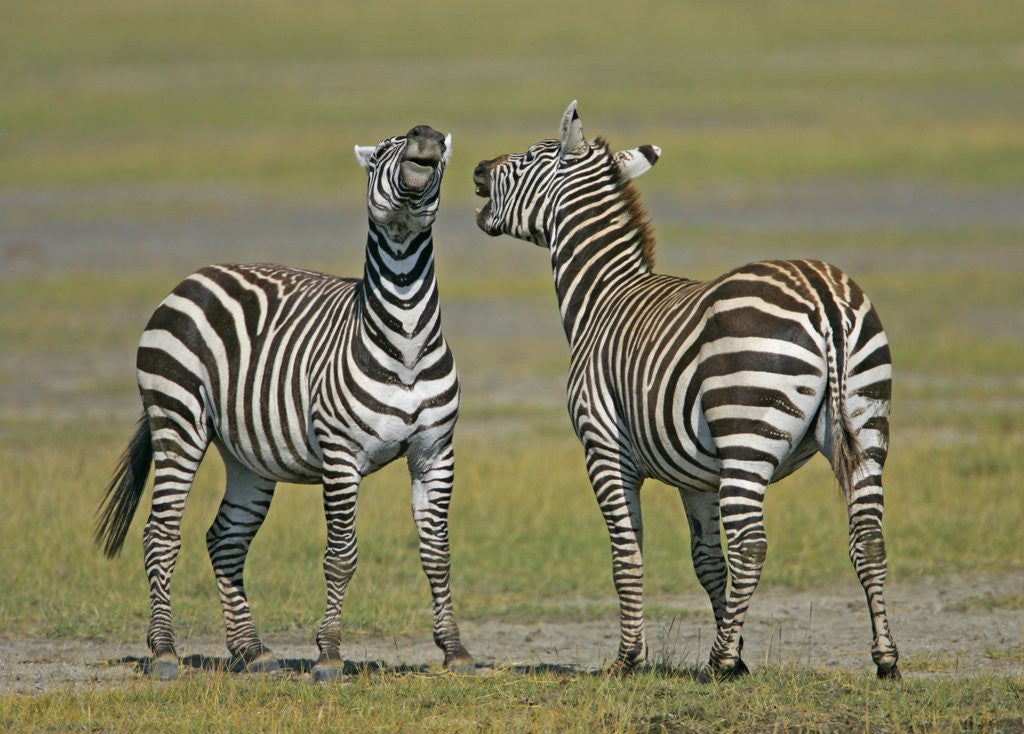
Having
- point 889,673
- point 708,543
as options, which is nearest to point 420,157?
point 708,543

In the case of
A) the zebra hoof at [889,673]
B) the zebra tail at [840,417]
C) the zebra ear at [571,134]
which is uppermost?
the zebra ear at [571,134]

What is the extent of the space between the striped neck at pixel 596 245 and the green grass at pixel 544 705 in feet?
6.73

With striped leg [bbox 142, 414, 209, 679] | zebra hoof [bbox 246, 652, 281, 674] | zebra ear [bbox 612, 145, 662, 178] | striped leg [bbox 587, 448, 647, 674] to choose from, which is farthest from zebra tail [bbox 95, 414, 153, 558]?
zebra ear [bbox 612, 145, 662, 178]

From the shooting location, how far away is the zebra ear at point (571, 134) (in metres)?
7.60

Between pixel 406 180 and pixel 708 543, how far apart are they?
232cm

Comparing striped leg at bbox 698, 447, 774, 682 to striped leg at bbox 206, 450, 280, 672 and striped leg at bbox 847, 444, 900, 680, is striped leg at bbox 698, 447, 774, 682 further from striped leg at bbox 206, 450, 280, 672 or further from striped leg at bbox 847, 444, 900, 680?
striped leg at bbox 206, 450, 280, 672

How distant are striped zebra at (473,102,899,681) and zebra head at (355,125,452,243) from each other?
1028 millimetres

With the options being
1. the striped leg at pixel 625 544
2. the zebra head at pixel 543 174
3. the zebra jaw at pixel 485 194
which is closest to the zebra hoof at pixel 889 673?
the striped leg at pixel 625 544

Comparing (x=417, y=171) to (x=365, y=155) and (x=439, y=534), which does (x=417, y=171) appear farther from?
(x=439, y=534)

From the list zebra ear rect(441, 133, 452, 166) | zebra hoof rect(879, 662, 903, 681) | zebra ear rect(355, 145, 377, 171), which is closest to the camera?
zebra hoof rect(879, 662, 903, 681)

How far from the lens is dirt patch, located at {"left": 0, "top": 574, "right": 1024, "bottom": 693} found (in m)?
7.44

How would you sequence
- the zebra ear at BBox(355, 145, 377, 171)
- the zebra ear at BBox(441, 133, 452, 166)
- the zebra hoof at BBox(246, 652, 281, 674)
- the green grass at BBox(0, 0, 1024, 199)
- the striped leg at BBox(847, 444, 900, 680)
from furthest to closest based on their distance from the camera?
the green grass at BBox(0, 0, 1024, 199) → the zebra hoof at BBox(246, 652, 281, 674) → the zebra ear at BBox(355, 145, 377, 171) → the zebra ear at BBox(441, 133, 452, 166) → the striped leg at BBox(847, 444, 900, 680)

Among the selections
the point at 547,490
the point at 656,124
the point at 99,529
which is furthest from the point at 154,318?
the point at 656,124

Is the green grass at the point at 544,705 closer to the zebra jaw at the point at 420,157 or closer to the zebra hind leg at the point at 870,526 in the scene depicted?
the zebra hind leg at the point at 870,526
